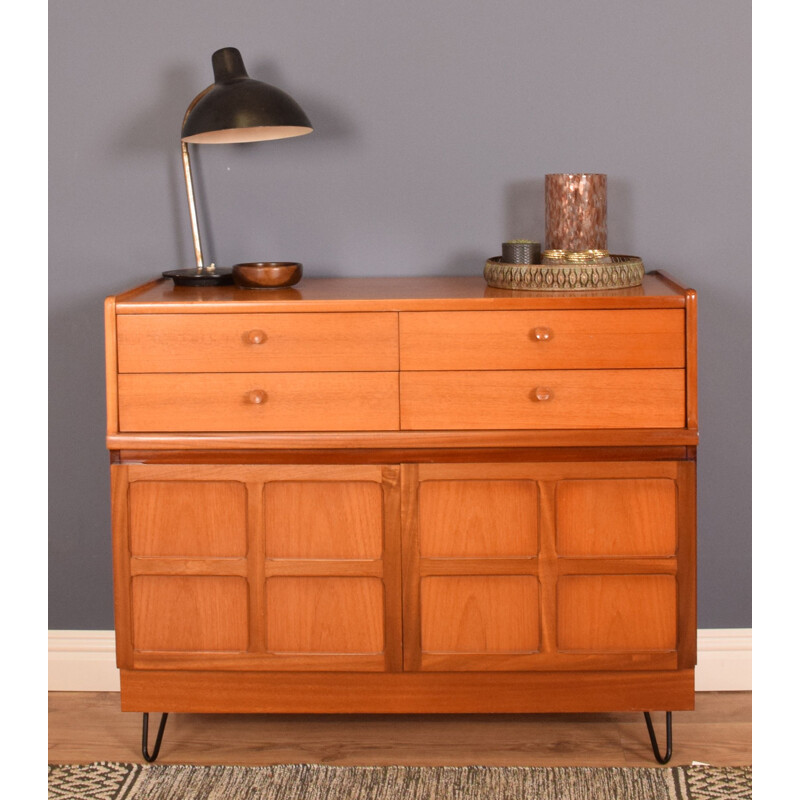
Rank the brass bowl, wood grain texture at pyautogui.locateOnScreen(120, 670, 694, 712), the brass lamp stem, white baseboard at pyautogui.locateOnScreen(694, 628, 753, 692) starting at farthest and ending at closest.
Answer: white baseboard at pyautogui.locateOnScreen(694, 628, 753, 692) → the brass lamp stem → the brass bowl → wood grain texture at pyautogui.locateOnScreen(120, 670, 694, 712)

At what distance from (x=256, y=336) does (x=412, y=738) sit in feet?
3.16

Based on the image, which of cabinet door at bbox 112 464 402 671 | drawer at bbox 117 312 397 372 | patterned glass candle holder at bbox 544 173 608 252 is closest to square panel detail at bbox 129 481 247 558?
cabinet door at bbox 112 464 402 671

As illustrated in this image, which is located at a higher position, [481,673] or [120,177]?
[120,177]

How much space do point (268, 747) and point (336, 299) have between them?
1001 millimetres

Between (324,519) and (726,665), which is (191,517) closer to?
(324,519)

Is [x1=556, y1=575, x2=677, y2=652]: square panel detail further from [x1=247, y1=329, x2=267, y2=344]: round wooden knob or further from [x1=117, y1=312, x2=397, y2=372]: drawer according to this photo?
[x1=247, y1=329, x2=267, y2=344]: round wooden knob

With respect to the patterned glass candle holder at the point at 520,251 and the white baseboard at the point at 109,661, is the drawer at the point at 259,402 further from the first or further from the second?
the white baseboard at the point at 109,661

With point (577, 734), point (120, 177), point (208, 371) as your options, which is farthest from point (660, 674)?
point (120, 177)

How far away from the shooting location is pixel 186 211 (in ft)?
8.32

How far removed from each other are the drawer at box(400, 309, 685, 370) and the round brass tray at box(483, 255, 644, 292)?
123mm

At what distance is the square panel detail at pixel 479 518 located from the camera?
83.4 inches

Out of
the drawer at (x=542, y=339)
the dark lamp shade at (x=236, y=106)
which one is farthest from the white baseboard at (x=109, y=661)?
the dark lamp shade at (x=236, y=106)

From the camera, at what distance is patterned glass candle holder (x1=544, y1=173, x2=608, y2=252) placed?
2.29m

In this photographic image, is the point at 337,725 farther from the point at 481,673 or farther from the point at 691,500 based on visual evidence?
the point at 691,500
